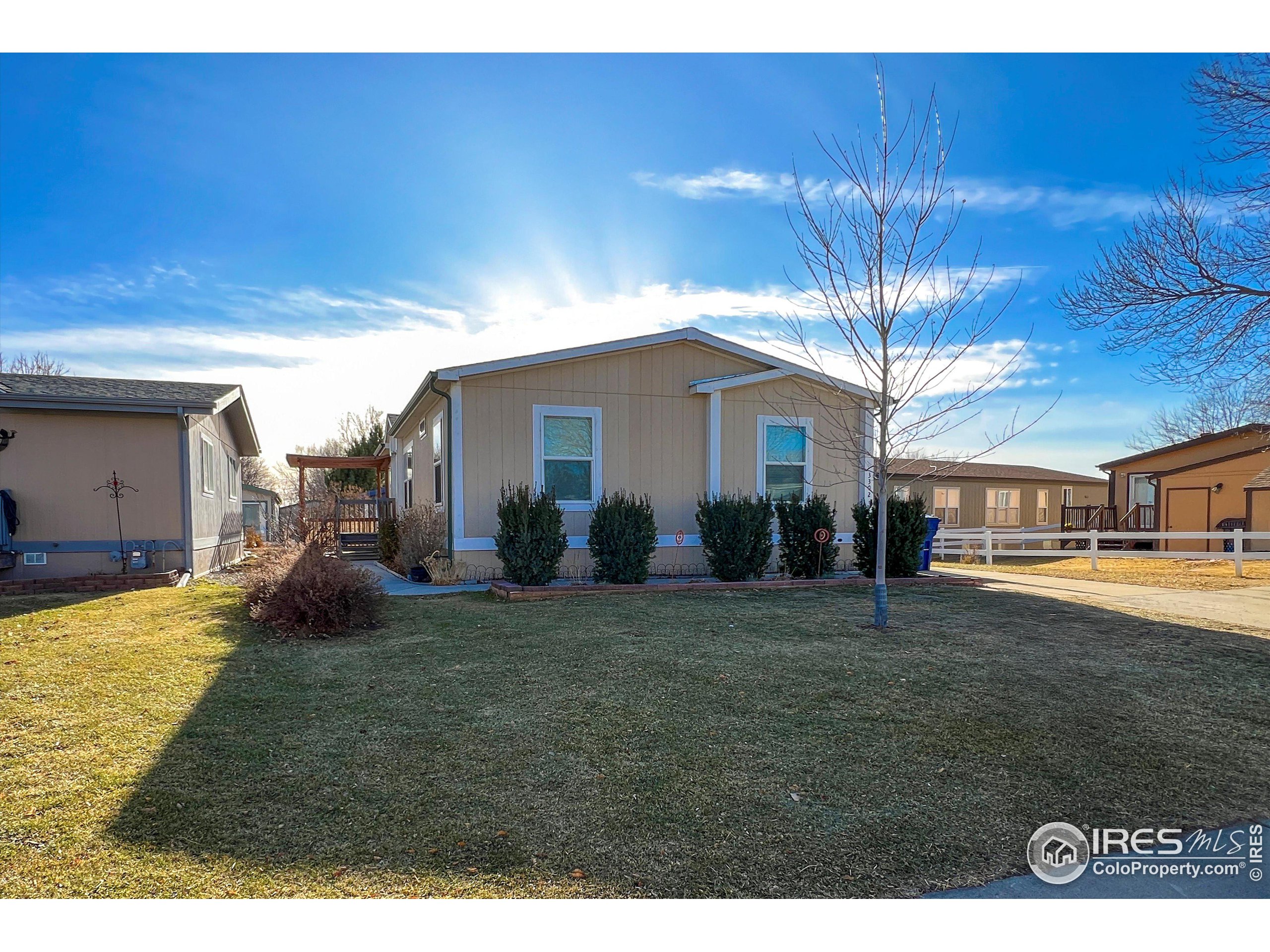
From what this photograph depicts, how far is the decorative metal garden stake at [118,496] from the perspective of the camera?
9961mm

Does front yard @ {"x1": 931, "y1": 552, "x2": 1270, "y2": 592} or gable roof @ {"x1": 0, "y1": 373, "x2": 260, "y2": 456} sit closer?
gable roof @ {"x1": 0, "y1": 373, "x2": 260, "y2": 456}

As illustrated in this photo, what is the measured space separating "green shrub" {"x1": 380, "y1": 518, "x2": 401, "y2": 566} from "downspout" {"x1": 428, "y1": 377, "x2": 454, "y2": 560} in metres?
2.65

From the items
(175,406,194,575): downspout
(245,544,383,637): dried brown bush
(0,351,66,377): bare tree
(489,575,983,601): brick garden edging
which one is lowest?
(489,575,983,601): brick garden edging

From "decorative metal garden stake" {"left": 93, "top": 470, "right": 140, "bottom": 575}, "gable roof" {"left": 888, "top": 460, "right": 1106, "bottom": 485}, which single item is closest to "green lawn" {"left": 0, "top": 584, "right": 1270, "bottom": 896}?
"decorative metal garden stake" {"left": 93, "top": 470, "right": 140, "bottom": 575}

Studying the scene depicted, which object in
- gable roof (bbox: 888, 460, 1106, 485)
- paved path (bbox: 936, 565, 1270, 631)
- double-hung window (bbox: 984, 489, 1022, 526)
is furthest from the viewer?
double-hung window (bbox: 984, 489, 1022, 526)

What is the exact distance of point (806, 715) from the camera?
410 cm

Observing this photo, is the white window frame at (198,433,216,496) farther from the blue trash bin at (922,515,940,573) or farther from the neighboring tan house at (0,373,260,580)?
the blue trash bin at (922,515,940,573)

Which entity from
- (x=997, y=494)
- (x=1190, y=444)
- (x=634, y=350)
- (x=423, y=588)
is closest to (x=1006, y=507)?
(x=997, y=494)

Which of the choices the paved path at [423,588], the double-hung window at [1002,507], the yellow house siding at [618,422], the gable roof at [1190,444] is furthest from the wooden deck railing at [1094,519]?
the paved path at [423,588]

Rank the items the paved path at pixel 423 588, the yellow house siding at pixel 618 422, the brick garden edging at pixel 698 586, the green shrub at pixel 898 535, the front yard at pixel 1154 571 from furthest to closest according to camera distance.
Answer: the front yard at pixel 1154 571, the green shrub at pixel 898 535, the yellow house siding at pixel 618 422, the paved path at pixel 423 588, the brick garden edging at pixel 698 586

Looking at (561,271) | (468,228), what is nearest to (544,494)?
(561,271)

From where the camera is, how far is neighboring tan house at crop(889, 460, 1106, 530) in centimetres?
2533

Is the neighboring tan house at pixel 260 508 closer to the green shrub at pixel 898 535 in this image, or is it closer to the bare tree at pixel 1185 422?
the green shrub at pixel 898 535

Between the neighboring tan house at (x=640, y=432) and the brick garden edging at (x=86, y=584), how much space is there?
4.01m
